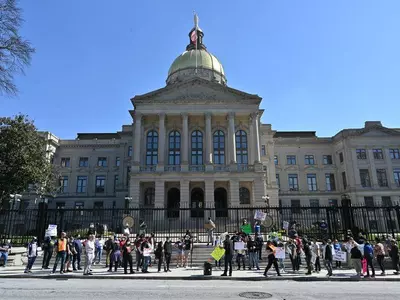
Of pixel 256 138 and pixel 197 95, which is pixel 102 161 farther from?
pixel 256 138

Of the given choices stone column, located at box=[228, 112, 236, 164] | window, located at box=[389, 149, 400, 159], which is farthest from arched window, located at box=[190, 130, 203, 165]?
window, located at box=[389, 149, 400, 159]

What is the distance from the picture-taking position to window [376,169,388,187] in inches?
2055

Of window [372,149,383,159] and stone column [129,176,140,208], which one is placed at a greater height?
window [372,149,383,159]

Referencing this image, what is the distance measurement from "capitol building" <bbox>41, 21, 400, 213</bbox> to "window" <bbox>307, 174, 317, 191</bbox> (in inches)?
7.0

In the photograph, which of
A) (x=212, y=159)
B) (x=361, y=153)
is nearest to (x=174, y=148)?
(x=212, y=159)

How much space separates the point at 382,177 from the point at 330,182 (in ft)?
27.6

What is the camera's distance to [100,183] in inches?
2240

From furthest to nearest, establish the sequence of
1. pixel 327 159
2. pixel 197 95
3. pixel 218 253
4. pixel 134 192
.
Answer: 1. pixel 327 159
2. pixel 197 95
3. pixel 134 192
4. pixel 218 253

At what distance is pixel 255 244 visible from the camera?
1677 centimetres

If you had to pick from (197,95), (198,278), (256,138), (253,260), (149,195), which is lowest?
(198,278)

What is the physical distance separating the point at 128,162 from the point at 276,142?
28164mm

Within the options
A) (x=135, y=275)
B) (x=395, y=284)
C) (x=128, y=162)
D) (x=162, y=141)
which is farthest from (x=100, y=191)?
(x=395, y=284)

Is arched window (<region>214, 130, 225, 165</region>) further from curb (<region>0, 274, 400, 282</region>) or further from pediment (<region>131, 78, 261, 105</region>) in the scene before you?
curb (<region>0, 274, 400, 282</region>)

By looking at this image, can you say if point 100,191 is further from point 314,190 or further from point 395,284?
point 395,284
